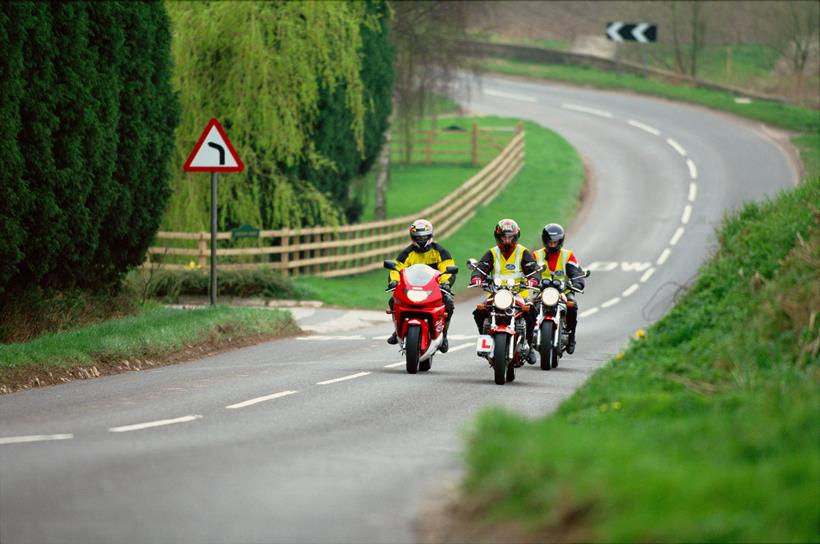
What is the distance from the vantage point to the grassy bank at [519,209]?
32.0m

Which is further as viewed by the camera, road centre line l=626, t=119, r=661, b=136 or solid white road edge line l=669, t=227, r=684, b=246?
road centre line l=626, t=119, r=661, b=136

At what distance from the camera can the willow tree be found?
3045cm

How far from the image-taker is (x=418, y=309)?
1733 cm

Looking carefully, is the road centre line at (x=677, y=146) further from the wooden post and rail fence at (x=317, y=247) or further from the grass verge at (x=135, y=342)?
the grass verge at (x=135, y=342)

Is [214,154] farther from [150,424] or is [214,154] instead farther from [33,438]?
[33,438]

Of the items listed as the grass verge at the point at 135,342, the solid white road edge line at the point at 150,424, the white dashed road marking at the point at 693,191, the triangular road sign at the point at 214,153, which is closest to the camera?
the solid white road edge line at the point at 150,424

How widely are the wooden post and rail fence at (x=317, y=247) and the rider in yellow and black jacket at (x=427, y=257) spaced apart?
967cm

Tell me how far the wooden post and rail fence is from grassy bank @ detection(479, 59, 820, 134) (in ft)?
44.3

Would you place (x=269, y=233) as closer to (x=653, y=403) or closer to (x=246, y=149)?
(x=246, y=149)

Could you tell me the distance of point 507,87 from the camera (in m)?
74.4

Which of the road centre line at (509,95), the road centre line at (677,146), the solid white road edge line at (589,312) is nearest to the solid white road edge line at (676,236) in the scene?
the road centre line at (677,146)

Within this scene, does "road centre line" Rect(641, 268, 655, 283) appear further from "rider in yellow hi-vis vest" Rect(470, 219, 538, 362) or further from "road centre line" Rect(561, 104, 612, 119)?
"road centre line" Rect(561, 104, 612, 119)

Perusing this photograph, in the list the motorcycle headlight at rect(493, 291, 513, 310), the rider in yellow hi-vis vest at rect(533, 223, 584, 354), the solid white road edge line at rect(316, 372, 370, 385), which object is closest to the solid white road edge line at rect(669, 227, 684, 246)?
the rider in yellow hi-vis vest at rect(533, 223, 584, 354)

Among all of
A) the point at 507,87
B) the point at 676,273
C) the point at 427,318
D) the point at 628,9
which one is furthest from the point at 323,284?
the point at 628,9
